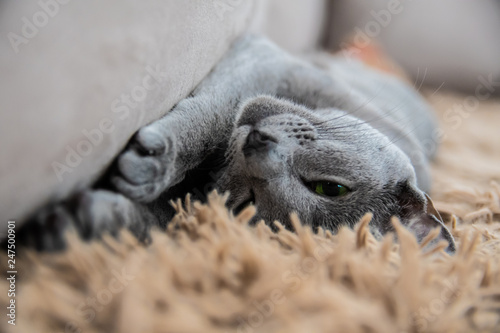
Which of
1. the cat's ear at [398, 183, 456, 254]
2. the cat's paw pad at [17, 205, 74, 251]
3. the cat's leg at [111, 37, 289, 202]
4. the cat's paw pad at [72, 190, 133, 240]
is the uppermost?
the cat's ear at [398, 183, 456, 254]

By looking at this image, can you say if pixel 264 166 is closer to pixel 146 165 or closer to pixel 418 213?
pixel 146 165

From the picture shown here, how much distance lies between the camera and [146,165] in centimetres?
76

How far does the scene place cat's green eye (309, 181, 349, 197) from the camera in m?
0.92

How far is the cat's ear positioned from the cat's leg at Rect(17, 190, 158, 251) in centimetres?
57

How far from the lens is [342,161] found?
0.92m

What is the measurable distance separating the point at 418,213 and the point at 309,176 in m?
0.26

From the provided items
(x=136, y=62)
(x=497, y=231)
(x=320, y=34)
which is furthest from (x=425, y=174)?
(x=320, y=34)

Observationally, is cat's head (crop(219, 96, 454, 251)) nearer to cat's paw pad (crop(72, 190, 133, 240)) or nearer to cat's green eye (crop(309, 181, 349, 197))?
cat's green eye (crop(309, 181, 349, 197))

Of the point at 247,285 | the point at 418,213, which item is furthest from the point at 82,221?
the point at 418,213

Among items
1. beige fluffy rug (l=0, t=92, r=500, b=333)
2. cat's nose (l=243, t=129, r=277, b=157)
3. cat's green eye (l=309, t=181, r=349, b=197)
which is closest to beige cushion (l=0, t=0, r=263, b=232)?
beige fluffy rug (l=0, t=92, r=500, b=333)

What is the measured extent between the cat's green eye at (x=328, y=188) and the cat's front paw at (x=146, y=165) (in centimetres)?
32

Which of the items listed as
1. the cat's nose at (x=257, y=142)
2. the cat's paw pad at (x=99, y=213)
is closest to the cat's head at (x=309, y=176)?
the cat's nose at (x=257, y=142)

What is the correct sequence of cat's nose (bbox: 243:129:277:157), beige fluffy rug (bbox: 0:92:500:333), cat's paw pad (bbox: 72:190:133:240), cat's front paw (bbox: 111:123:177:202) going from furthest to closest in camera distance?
cat's nose (bbox: 243:129:277:157)
cat's front paw (bbox: 111:123:177:202)
cat's paw pad (bbox: 72:190:133:240)
beige fluffy rug (bbox: 0:92:500:333)

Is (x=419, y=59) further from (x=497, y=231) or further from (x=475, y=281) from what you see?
(x=475, y=281)
